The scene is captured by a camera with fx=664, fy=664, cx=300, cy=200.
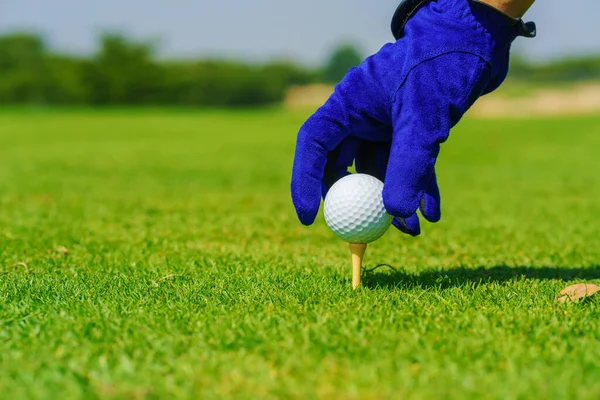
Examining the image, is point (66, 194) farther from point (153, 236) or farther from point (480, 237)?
point (480, 237)

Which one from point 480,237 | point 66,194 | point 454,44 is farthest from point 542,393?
point 66,194

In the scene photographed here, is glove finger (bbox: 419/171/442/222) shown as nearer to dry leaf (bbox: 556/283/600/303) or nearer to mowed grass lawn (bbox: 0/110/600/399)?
mowed grass lawn (bbox: 0/110/600/399)

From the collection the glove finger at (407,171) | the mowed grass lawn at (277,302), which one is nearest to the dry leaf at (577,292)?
the mowed grass lawn at (277,302)

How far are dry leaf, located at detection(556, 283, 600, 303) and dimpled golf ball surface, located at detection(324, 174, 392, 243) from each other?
3.13 feet

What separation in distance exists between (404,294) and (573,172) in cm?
1047

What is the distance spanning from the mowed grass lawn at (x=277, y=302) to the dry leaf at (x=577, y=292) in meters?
0.07

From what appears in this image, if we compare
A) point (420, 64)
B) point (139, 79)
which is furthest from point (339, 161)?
point (139, 79)

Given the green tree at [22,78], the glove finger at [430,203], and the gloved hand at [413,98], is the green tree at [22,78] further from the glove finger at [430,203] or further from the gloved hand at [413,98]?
the glove finger at [430,203]

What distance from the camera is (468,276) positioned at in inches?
159

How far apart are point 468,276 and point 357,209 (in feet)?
3.68

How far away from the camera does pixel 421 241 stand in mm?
5527

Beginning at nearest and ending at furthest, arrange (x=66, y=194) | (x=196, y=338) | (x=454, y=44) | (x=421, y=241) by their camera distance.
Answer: (x=196, y=338) < (x=454, y=44) < (x=421, y=241) < (x=66, y=194)

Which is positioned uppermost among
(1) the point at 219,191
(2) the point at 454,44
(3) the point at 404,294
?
(2) the point at 454,44

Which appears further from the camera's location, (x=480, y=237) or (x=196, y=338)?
(x=480, y=237)
